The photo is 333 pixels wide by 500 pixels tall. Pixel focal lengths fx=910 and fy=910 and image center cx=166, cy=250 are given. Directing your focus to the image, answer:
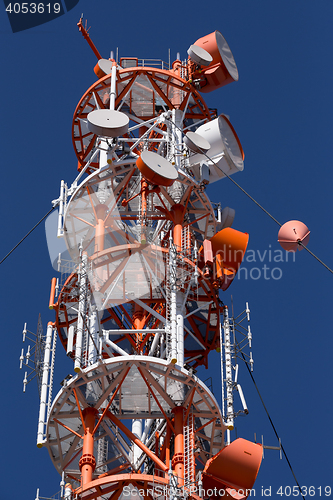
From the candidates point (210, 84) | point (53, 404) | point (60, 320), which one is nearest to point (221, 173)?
point (210, 84)

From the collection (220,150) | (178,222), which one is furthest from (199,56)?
(178,222)

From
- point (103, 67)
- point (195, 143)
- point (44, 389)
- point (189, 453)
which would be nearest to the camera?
point (189, 453)

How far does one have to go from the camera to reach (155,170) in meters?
44.2

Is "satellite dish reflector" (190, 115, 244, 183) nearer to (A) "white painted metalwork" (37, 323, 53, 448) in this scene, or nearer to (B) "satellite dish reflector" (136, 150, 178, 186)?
(B) "satellite dish reflector" (136, 150, 178, 186)

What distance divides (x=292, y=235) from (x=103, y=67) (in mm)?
19750

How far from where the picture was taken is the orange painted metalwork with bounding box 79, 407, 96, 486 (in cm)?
3956

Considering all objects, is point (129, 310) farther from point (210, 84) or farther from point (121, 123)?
point (210, 84)

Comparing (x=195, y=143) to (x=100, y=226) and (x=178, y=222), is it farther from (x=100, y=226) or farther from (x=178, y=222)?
(x=100, y=226)

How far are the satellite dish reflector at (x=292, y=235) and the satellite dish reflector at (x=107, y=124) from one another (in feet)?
32.0

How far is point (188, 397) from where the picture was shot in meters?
42.2

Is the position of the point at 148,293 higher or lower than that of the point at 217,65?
lower

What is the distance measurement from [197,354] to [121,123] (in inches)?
547

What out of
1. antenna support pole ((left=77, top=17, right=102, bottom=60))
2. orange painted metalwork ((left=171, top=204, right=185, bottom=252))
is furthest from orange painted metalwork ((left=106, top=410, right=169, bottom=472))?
antenna support pole ((left=77, top=17, right=102, bottom=60))

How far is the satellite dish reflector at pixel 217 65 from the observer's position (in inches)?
2189
